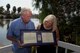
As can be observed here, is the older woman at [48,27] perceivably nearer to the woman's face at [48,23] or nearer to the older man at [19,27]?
the woman's face at [48,23]

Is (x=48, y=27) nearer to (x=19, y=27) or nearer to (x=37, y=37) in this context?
(x=37, y=37)

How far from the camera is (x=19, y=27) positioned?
247 centimetres

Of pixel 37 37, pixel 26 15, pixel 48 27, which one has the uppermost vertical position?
pixel 26 15

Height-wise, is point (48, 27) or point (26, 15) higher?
point (26, 15)

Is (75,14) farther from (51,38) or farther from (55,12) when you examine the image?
(51,38)

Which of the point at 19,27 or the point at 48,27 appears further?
the point at 48,27

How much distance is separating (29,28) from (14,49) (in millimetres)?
274

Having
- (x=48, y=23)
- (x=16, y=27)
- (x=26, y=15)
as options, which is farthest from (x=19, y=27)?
(x=48, y=23)

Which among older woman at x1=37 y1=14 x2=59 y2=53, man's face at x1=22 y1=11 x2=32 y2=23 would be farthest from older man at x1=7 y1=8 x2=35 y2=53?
older woman at x1=37 y1=14 x2=59 y2=53

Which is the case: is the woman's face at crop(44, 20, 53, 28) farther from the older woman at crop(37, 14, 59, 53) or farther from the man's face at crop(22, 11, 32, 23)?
the man's face at crop(22, 11, 32, 23)

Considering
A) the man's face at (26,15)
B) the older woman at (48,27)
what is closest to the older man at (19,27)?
the man's face at (26,15)

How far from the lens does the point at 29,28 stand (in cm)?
252

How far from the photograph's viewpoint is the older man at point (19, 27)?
239 cm

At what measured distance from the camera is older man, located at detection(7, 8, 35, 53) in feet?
7.83
